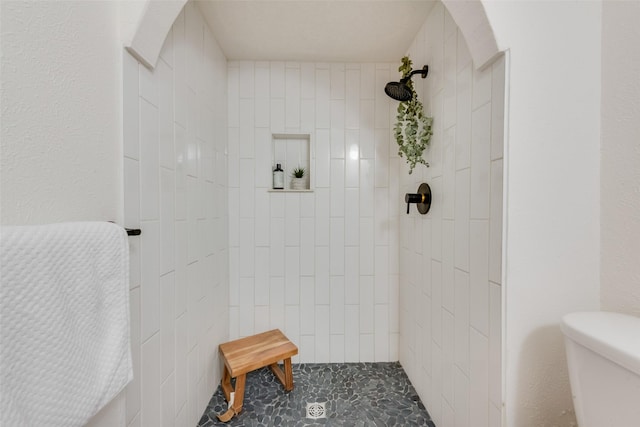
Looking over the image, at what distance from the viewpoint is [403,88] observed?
1303 mm

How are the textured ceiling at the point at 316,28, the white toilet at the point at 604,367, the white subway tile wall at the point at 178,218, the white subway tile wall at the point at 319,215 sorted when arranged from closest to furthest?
the white toilet at the point at 604,367
the white subway tile wall at the point at 178,218
the textured ceiling at the point at 316,28
the white subway tile wall at the point at 319,215

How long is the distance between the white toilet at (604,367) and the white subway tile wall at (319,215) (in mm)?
1136

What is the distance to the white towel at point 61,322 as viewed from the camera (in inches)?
17.2

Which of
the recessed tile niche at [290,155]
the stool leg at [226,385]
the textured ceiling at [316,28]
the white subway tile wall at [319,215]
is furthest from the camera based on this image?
the recessed tile niche at [290,155]

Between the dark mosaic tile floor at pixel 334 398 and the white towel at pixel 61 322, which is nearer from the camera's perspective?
the white towel at pixel 61 322

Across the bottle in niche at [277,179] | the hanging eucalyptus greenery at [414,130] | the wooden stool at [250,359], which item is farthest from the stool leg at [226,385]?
the hanging eucalyptus greenery at [414,130]

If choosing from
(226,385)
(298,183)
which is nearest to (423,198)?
(298,183)

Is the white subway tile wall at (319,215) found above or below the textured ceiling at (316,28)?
below

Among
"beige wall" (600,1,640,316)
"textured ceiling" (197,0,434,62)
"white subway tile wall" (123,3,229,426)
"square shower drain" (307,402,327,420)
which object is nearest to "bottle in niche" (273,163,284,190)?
"white subway tile wall" (123,3,229,426)

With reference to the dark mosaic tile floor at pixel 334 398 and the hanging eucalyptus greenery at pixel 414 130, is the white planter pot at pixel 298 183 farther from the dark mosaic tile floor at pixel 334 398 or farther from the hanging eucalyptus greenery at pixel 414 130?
the dark mosaic tile floor at pixel 334 398

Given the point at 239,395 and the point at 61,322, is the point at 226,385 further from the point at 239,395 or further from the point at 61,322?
the point at 61,322

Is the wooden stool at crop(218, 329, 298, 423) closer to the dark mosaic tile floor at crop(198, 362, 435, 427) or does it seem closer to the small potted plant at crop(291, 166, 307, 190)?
the dark mosaic tile floor at crop(198, 362, 435, 427)

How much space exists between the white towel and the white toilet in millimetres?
1135

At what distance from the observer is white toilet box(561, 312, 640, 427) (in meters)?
0.56
